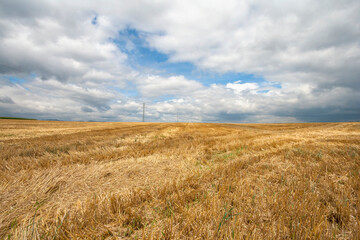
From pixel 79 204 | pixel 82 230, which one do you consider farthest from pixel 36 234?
pixel 79 204

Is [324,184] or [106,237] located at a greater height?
[324,184]

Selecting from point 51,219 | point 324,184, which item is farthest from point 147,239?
point 324,184

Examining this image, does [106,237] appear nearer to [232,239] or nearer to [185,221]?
[185,221]

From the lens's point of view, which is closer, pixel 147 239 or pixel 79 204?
pixel 147 239

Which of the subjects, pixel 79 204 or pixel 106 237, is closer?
pixel 106 237

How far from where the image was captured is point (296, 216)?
8.73 feet

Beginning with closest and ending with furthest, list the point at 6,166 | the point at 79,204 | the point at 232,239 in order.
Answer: the point at 232,239 < the point at 79,204 < the point at 6,166

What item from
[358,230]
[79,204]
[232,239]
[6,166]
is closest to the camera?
[232,239]

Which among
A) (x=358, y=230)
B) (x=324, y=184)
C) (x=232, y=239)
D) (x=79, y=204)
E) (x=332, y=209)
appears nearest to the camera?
(x=232, y=239)

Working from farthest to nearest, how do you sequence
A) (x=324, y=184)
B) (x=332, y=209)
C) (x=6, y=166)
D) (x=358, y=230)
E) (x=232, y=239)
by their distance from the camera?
(x=6, y=166) < (x=324, y=184) < (x=332, y=209) < (x=358, y=230) < (x=232, y=239)

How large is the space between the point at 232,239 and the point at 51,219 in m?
2.96

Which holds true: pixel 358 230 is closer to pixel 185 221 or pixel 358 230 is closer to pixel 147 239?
pixel 185 221

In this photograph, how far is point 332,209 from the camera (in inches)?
117

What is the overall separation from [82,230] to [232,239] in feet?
7.17
